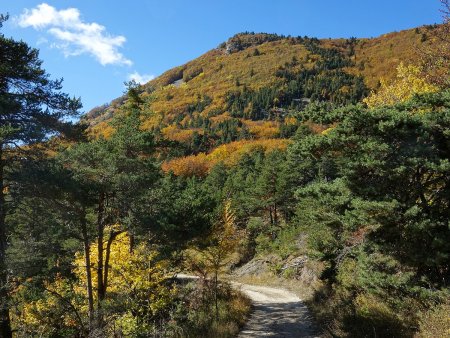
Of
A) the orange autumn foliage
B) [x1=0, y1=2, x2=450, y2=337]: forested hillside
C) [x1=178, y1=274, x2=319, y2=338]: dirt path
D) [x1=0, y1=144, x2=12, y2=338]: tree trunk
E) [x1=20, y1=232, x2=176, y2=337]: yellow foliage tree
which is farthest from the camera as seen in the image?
the orange autumn foliage

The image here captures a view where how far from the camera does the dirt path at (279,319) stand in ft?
45.9

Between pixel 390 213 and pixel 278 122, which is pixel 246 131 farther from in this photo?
pixel 390 213

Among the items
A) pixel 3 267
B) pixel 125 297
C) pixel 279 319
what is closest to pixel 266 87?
pixel 279 319

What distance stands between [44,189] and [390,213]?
9.20m

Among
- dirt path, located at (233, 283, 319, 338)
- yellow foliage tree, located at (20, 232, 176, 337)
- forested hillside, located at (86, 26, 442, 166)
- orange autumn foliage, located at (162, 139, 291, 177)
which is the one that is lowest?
dirt path, located at (233, 283, 319, 338)

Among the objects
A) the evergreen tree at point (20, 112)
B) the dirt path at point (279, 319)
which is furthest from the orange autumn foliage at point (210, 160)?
the evergreen tree at point (20, 112)

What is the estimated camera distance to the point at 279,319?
1631 cm

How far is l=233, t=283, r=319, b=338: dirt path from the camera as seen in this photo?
1400 cm

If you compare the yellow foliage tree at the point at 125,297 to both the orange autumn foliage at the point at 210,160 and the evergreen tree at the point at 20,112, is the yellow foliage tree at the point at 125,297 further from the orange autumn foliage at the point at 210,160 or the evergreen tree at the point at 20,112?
the orange autumn foliage at the point at 210,160

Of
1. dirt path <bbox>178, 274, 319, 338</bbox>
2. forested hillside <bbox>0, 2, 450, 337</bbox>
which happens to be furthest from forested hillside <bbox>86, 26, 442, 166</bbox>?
forested hillside <bbox>0, 2, 450, 337</bbox>

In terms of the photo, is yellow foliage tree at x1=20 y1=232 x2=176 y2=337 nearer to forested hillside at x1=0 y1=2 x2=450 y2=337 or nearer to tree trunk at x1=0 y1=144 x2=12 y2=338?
forested hillside at x1=0 y1=2 x2=450 y2=337

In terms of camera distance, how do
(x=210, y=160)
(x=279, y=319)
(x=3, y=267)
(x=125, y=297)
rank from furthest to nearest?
(x=210, y=160)
(x=279, y=319)
(x=125, y=297)
(x=3, y=267)

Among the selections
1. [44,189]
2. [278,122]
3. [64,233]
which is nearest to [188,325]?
[64,233]

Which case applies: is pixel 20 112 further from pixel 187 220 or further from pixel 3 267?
pixel 187 220
